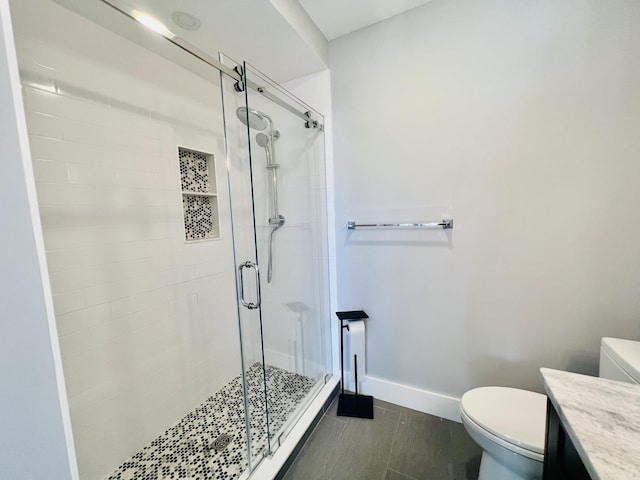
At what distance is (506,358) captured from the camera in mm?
1483

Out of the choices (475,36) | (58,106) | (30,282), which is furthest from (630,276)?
(58,106)

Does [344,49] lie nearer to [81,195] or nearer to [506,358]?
[81,195]

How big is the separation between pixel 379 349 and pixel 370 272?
1.88 feet

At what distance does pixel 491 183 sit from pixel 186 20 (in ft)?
6.17

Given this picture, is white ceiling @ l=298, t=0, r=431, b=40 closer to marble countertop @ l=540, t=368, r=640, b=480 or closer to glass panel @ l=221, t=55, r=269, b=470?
glass panel @ l=221, t=55, r=269, b=470

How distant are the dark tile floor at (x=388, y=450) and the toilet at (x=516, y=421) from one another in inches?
10.8

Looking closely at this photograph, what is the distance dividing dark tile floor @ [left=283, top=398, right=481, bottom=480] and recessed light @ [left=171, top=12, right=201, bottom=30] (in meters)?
2.45

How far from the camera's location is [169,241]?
1683 millimetres

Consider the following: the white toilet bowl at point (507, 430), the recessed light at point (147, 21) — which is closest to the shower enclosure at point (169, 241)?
Result: the recessed light at point (147, 21)

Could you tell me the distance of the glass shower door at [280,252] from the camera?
1554 mm

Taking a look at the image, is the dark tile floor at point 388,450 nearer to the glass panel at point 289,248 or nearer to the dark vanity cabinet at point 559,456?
the glass panel at point 289,248

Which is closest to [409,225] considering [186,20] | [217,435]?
[186,20]

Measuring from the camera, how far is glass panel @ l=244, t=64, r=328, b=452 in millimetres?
1620

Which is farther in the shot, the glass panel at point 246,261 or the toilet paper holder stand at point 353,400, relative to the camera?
the toilet paper holder stand at point 353,400
